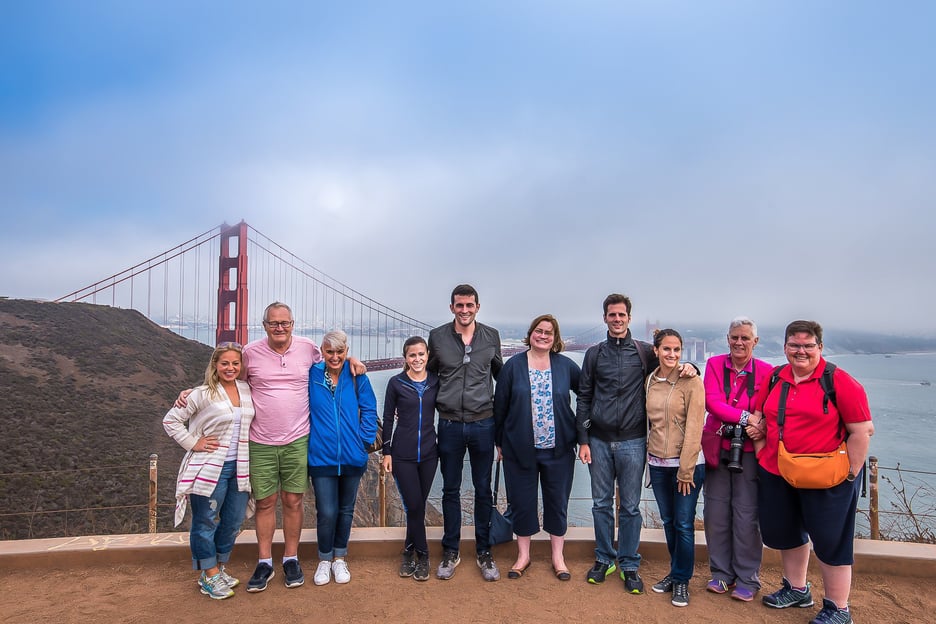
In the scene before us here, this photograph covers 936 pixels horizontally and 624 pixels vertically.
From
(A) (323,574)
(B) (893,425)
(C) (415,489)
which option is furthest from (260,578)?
(B) (893,425)

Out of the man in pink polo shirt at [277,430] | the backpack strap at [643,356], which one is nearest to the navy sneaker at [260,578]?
the man in pink polo shirt at [277,430]

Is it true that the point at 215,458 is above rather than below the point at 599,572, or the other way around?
above

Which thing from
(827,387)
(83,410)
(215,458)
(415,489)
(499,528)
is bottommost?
(83,410)

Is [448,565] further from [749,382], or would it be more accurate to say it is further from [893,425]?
[893,425]

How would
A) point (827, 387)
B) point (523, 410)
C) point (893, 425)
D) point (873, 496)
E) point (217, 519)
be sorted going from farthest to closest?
1. point (893, 425)
2. point (873, 496)
3. point (523, 410)
4. point (217, 519)
5. point (827, 387)

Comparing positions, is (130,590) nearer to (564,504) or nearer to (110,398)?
(564,504)

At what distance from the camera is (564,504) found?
2855 millimetres

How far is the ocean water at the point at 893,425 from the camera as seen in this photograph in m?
20.1

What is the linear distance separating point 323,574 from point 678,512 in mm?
1822

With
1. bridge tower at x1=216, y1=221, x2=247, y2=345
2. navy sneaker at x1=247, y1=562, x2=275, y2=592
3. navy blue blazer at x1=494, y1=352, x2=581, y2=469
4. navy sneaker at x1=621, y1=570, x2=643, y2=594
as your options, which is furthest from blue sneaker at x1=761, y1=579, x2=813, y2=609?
bridge tower at x1=216, y1=221, x2=247, y2=345

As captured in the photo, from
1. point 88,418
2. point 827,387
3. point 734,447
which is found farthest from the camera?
point 88,418

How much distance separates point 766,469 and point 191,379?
106 feet

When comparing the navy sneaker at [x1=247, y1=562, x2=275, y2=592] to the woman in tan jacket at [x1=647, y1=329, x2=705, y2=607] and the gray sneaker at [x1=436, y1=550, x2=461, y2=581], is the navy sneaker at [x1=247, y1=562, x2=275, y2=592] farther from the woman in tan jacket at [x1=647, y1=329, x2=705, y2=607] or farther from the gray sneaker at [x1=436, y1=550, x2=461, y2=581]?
the woman in tan jacket at [x1=647, y1=329, x2=705, y2=607]

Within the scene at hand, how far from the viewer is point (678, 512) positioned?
2598 millimetres
